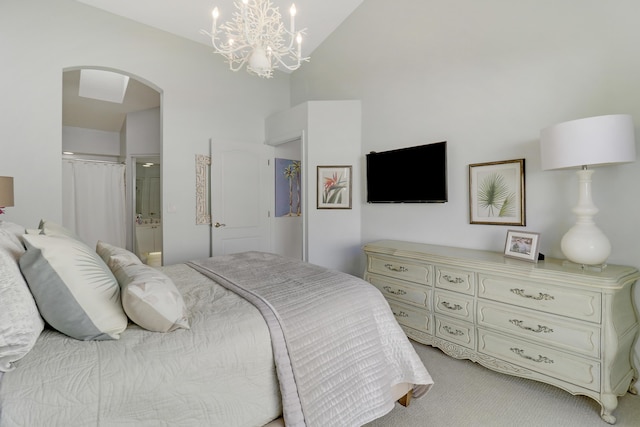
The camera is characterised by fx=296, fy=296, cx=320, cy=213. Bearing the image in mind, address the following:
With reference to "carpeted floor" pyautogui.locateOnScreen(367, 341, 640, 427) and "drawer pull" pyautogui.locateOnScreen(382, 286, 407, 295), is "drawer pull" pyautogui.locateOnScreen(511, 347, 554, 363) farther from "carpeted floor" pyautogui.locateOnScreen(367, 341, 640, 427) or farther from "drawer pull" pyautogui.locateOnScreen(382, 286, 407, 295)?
"drawer pull" pyautogui.locateOnScreen(382, 286, 407, 295)

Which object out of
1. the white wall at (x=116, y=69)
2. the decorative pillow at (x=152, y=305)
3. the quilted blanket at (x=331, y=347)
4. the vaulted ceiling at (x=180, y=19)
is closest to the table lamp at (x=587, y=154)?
the quilted blanket at (x=331, y=347)

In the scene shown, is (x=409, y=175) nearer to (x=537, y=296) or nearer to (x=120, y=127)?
(x=537, y=296)

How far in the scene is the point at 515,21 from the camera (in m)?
2.36

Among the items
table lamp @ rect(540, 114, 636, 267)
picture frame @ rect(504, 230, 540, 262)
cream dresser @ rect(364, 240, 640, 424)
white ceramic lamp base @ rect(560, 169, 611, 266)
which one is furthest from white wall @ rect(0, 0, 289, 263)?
white ceramic lamp base @ rect(560, 169, 611, 266)

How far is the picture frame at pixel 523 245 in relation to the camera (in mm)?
2064

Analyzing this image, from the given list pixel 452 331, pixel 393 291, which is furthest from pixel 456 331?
pixel 393 291

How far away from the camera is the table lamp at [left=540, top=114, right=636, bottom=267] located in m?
1.68

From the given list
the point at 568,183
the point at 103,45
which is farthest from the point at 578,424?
the point at 103,45

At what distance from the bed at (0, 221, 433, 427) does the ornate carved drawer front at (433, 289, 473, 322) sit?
76cm

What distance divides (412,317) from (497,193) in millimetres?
1287

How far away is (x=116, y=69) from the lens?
10.7 feet

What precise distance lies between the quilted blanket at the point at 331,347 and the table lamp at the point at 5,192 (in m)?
1.60

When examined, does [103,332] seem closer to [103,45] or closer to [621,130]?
[621,130]

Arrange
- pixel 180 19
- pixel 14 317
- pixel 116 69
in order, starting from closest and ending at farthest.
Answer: pixel 14 317
pixel 116 69
pixel 180 19
